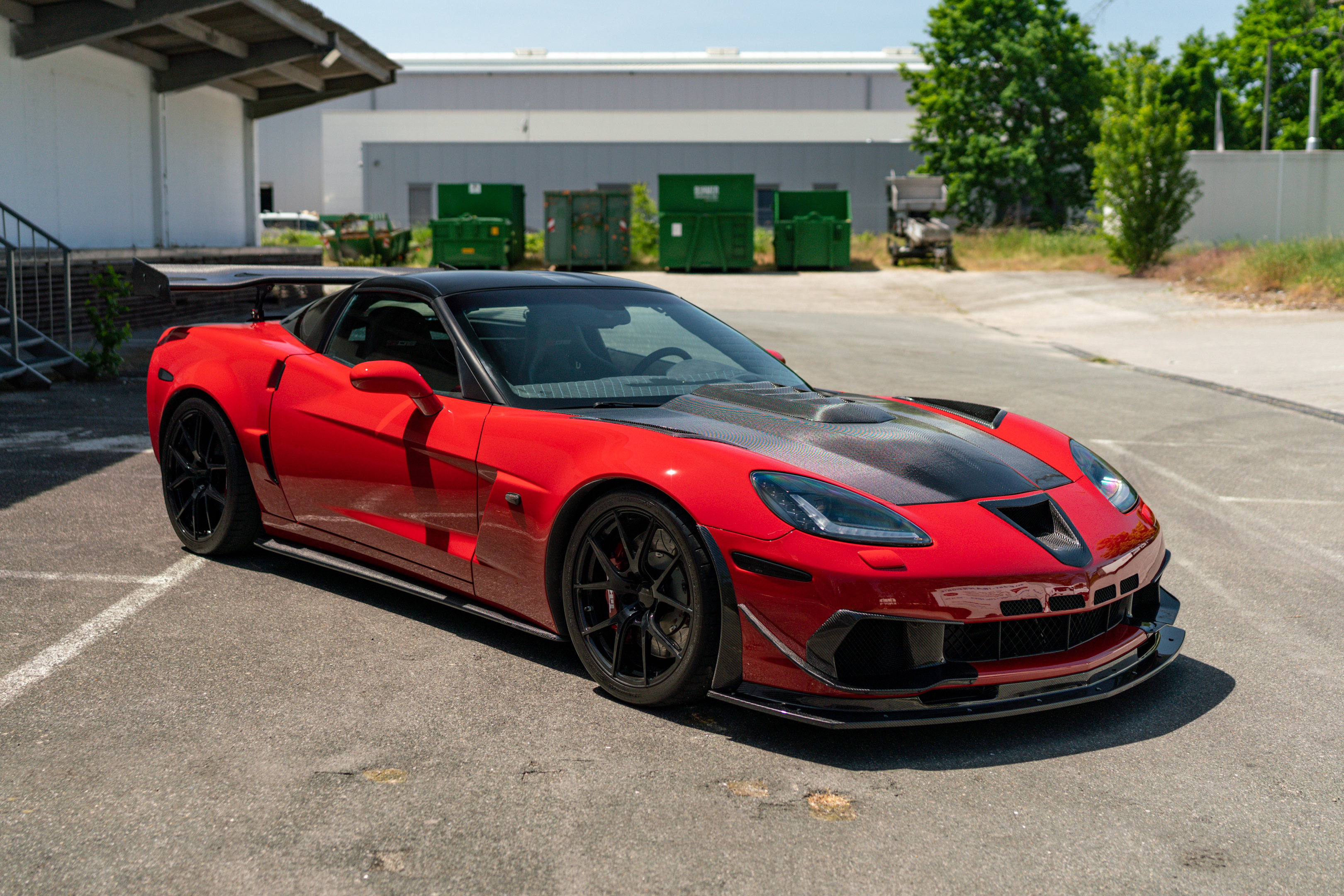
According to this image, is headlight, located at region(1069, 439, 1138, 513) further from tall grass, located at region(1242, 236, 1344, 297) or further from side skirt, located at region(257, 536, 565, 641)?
tall grass, located at region(1242, 236, 1344, 297)

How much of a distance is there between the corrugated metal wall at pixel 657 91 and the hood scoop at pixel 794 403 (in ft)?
188

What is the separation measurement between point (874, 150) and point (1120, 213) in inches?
777

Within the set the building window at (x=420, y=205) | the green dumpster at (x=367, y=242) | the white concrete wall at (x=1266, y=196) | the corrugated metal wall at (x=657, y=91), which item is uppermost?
the corrugated metal wall at (x=657, y=91)

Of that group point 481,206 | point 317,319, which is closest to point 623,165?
point 481,206

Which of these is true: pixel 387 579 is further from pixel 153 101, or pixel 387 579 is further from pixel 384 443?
pixel 153 101

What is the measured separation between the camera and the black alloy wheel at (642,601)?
342cm

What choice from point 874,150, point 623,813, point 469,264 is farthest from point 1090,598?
point 874,150

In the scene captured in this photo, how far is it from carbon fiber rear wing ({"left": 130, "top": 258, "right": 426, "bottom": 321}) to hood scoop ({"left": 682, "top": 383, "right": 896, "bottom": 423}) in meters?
1.57

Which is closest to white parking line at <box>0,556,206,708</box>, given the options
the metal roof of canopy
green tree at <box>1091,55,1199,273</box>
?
the metal roof of canopy

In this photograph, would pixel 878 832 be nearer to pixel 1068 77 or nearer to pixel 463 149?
pixel 1068 77

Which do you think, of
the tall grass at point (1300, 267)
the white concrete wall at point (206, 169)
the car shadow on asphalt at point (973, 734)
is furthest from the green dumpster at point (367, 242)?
the car shadow on asphalt at point (973, 734)

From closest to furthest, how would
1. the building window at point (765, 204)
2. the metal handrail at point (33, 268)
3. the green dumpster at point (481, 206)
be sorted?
the metal handrail at point (33, 268) < the green dumpster at point (481, 206) < the building window at point (765, 204)

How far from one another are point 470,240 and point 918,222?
1260 centimetres

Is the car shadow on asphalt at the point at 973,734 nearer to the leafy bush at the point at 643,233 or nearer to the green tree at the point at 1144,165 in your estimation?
the green tree at the point at 1144,165
